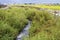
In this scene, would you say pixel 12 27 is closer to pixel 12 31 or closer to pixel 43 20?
pixel 12 31

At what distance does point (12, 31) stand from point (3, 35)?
347 millimetres

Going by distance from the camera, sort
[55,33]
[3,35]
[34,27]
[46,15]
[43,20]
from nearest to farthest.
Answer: [55,33] < [3,35] < [34,27] < [43,20] < [46,15]

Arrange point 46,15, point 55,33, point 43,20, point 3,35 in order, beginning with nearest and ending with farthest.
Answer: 1. point 55,33
2. point 3,35
3. point 43,20
4. point 46,15

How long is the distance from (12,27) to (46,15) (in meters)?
1.76

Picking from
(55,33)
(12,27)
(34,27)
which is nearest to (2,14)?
(12,27)

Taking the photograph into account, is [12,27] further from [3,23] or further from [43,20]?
[43,20]

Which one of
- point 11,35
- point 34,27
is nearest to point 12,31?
point 11,35

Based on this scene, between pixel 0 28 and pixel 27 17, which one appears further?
pixel 27 17

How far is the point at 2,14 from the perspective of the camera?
24.4 feet

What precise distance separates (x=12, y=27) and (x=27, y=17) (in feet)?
5.82

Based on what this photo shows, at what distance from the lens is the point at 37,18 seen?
7500mm

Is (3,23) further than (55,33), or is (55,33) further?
(3,23)

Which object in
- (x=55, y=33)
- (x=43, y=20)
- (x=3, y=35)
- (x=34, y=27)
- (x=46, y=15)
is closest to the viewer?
(x=55, y=33)

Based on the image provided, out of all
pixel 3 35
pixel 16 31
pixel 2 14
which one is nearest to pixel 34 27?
pixel 16 31
